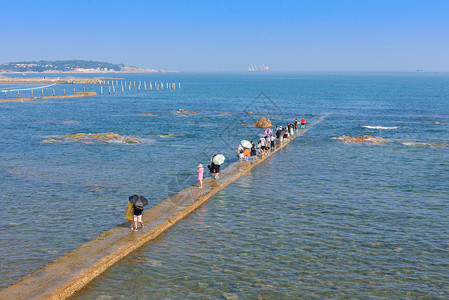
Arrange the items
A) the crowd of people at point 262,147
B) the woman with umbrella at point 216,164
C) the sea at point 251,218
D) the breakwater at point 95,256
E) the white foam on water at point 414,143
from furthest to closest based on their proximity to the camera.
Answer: the white foam on water at point 414,143 < the crowd of people at point 262,147 < the woman with umbrella at point 216,164 < the sea at point 251,218 < the breakwater at point 95,256

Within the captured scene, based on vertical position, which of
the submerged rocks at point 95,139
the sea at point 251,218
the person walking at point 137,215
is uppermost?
the person walking at point 137,215

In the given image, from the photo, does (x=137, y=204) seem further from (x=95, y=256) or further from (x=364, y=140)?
(x=364, y=140)

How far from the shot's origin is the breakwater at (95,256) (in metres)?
14.3

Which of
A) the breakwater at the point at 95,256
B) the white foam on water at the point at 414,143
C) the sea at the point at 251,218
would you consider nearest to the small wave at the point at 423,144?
the white foam on water at the point at 414,143

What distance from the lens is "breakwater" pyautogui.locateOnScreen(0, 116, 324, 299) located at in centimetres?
1433

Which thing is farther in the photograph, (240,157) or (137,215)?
(240,157)

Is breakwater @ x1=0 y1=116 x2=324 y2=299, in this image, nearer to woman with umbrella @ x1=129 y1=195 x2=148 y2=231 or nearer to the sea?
the sea

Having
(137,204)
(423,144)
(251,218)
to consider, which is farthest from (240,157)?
(423,144)

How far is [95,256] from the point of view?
673 inches

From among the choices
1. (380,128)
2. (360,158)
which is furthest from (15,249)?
(380,128)

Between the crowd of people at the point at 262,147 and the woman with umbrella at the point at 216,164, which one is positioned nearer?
the woman with umbrella at the point at 216,164

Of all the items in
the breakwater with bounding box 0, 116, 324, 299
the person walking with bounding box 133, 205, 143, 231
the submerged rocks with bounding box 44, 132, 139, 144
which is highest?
the person walking with bounding box 133, 205, 143, 231

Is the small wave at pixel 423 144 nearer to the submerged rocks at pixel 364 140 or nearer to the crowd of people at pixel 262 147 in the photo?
the submerged rocks at pixel 364 140

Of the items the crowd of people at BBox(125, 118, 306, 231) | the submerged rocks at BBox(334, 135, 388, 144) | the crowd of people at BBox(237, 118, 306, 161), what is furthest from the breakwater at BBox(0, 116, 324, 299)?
the submerged rocks at BBox(334, 135, 388, 144)
